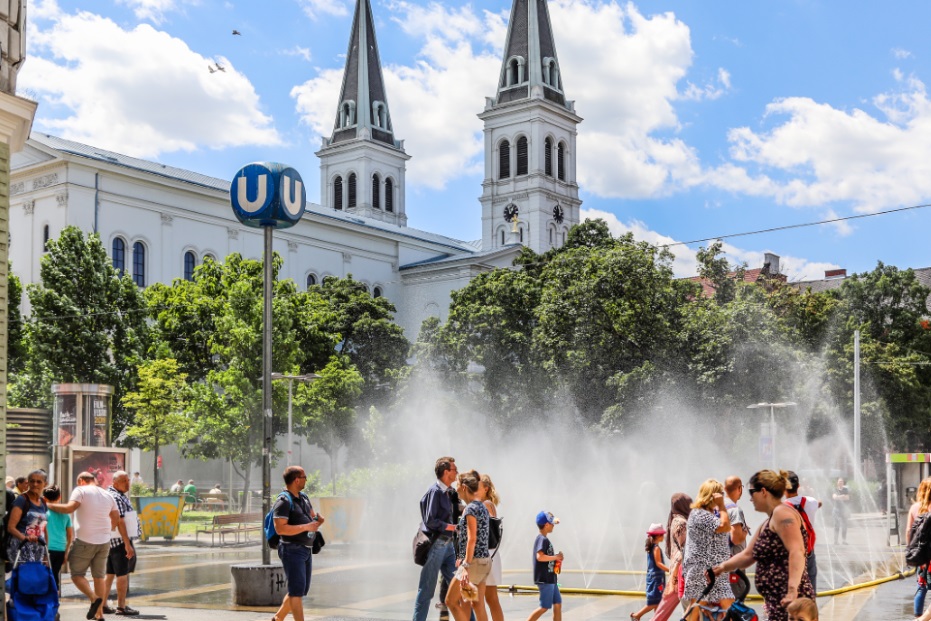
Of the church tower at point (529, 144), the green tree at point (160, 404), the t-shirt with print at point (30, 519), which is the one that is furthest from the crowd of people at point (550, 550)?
the church tower at point (529, 144)

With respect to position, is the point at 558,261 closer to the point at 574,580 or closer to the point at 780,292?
the point at 780,292

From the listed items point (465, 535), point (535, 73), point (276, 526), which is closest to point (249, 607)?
point (276, 526)

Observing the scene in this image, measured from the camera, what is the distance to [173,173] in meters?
77.2

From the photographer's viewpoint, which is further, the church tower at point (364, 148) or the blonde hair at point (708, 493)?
the church tower at point (364, 148)

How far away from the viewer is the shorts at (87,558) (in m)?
13.5

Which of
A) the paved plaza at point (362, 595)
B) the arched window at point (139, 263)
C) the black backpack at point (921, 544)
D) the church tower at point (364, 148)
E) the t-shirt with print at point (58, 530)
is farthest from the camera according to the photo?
the church tower at point (364, 148)

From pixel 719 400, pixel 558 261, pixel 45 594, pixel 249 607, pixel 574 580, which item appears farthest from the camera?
pixel 558 261

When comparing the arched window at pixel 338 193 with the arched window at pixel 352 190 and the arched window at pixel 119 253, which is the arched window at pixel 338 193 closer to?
the arched window at pixel 352 190

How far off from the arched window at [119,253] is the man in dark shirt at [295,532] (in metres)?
59.4

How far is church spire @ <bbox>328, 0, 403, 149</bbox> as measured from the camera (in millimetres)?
114375

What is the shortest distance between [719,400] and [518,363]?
34.4ft

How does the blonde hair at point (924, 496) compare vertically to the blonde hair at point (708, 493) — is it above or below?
below

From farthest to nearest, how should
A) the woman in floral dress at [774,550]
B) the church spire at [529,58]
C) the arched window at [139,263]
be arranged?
1. the church spire at [529,58]
2. the arched window at [139,263]
3. the woman in floral dress at [774,550]

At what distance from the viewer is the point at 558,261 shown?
47.8 metres
